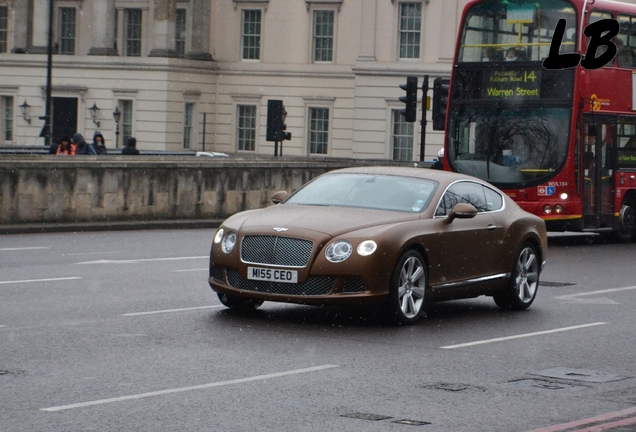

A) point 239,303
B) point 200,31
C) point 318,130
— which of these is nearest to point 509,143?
point 239,303

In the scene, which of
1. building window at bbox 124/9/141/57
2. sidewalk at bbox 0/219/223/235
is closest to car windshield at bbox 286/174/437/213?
sidewalk at bbox 0/219/223/235

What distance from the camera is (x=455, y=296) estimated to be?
1369cm

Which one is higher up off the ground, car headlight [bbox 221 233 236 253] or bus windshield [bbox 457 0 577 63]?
bus windshield [bbox 457 0 577 63]

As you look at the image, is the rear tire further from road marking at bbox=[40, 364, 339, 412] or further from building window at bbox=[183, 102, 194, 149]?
building window at bbox=[183, 102, 194, 149]

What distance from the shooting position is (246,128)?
68.8m

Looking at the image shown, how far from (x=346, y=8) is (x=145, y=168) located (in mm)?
38489

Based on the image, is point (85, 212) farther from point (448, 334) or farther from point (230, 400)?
point (230, 400)

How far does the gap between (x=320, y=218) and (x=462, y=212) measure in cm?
145

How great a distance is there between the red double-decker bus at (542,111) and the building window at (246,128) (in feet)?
139

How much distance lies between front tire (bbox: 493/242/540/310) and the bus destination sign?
10.2m

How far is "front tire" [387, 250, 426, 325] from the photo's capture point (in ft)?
41.3

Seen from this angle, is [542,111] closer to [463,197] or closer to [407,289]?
[463,197]

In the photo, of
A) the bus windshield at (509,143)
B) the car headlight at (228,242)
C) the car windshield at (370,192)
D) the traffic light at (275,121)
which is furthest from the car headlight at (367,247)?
the traffic light at (275,121)

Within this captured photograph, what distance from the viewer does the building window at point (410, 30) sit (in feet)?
204
